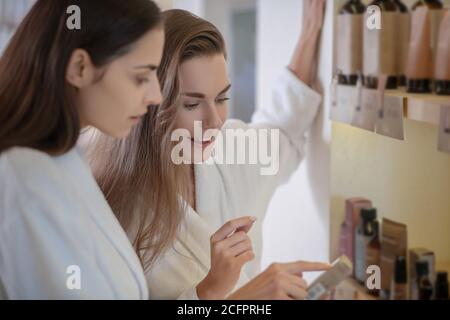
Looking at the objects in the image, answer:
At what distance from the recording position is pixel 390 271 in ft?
2.74

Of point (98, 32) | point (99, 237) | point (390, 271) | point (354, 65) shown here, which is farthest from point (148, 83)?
point (390, 271)

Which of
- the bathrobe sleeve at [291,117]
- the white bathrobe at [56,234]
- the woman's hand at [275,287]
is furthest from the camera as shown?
the bathrobe sleeve at [291,117]

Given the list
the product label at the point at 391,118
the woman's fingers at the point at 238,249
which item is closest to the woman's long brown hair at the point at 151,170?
the woman's fingers at the point at 238,249

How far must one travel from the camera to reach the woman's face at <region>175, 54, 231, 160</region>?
2.67ft

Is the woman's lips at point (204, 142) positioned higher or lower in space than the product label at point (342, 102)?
lower

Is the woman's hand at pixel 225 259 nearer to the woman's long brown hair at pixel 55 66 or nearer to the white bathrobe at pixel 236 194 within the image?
the white bathrobe at pixel 236 194

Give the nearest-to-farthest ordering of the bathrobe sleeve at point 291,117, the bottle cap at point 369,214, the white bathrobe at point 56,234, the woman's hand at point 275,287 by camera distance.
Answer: the white bathrobe at point 56,234 → the woman's hand at point 275,287 → the bottle cap at point 369,214 → the bathrobe sleeve at point 291,117

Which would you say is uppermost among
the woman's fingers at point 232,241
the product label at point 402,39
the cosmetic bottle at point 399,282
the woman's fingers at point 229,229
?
the product label at point 402,39

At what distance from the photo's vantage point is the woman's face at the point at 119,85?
685 millimetres

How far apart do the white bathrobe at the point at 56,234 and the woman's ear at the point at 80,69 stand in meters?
0.08

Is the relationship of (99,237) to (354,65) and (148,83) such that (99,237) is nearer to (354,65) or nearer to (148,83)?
(148,83)

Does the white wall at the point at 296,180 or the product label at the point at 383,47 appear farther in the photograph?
the white wall at the point at 296,180

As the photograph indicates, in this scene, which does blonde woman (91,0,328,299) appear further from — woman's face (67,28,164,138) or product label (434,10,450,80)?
product label (434,10,450,80)

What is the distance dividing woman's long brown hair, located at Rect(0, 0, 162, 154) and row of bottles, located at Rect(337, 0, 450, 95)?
30 cm
